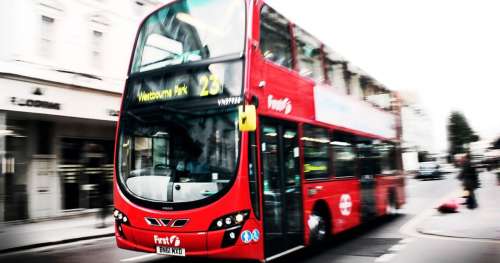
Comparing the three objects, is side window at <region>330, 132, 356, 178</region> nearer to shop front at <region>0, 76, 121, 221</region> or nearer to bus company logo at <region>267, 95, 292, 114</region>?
bus company logo at <region>267, 95, 292, 114</region>

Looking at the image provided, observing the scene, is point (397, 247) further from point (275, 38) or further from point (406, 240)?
point (275, 38)

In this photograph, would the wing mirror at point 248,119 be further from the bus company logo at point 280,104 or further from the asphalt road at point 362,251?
the asphalt road at point 362,251

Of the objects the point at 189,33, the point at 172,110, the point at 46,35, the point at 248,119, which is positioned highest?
the point at 46,35

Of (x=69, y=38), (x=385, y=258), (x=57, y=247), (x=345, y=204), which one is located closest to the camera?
(x=385, y=258)

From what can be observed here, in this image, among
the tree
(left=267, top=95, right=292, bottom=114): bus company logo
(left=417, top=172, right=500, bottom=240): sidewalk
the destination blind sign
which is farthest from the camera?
the tree

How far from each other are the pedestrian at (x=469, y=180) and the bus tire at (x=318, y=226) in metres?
6.73

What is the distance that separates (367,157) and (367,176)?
17.2 inches

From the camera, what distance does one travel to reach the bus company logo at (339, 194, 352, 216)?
8.94m

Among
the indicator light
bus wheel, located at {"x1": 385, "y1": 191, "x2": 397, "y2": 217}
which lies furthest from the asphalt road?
the indicator light

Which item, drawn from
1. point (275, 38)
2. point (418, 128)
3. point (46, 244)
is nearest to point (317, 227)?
point (275, 38)

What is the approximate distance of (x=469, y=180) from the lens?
13203 mm

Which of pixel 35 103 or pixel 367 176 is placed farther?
pixel 35 103

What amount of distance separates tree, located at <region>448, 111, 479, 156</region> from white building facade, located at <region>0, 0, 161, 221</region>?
310 ft

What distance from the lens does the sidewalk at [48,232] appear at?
9898 mm
